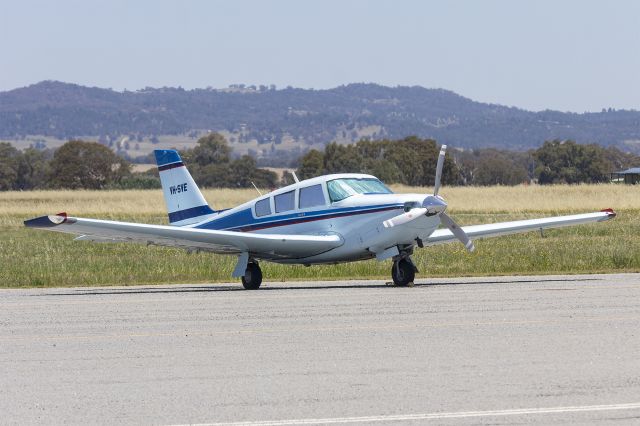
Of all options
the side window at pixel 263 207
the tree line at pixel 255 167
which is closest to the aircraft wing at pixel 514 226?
the side window at pixel 263 207

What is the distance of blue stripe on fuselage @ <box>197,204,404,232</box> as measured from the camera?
72.0 feet

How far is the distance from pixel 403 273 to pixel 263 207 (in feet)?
11.0

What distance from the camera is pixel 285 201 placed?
76.3ft

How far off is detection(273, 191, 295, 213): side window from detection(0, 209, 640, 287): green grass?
2349mm

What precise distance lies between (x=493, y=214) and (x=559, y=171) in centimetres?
8687

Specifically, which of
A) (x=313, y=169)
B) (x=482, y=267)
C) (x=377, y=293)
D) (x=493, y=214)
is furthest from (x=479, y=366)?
(x=313, y=169)

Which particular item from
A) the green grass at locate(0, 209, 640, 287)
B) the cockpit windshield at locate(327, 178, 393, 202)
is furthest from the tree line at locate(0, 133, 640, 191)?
the cockpit windshield at locate(327, 178, 393, 202)

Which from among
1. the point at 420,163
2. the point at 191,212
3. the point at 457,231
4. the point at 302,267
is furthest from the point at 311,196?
the point at 420,163

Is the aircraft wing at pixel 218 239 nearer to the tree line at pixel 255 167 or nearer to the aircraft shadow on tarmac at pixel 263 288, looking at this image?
the aircraft shadow on tarmac at pixel 263 288

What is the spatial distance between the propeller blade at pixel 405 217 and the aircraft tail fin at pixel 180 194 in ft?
16.9

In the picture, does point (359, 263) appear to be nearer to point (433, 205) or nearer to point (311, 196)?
point (311, 196)

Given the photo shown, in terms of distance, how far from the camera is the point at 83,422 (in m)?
9.02

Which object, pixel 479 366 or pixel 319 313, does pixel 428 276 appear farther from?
pixel 479 366

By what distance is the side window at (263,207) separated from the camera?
23.5 metres
